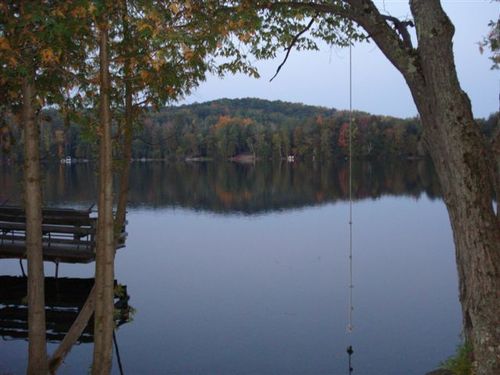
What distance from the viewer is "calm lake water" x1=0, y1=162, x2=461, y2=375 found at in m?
10.5

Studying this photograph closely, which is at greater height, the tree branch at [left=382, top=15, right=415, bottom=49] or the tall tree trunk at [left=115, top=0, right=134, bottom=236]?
the tree branch at [left=382, top=15, right=415, bottom=49]

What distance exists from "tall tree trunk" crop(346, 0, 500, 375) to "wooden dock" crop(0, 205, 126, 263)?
8730 mm

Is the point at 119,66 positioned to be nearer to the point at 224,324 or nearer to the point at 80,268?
the point at 224,324

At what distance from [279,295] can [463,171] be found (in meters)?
10.0

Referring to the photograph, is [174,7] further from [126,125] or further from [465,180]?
[465,180]

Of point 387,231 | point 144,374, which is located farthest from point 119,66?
point 387,231

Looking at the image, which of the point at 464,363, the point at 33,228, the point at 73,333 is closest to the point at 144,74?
the point at 33,228

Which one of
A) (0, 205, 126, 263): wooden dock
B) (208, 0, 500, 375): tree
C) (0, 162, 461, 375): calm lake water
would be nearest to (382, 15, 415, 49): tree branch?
(208, 0, 500, 375): tree

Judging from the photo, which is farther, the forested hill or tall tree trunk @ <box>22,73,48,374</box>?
the forested hill

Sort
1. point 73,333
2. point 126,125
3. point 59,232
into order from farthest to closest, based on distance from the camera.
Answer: point 59,232
point 73,333
point 126,125

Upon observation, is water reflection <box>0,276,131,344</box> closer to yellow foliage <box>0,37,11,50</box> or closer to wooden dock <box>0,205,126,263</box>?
wooden dock <box>0,205,126,263</box>

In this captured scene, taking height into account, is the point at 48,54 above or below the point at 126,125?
above

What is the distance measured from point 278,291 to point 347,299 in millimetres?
1810

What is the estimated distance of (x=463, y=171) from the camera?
503 cm
